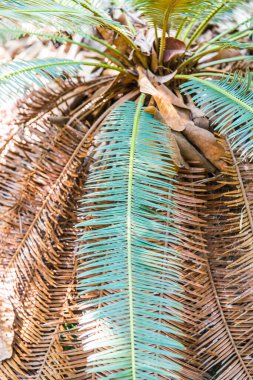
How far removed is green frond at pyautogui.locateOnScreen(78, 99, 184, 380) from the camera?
1176 millimetres

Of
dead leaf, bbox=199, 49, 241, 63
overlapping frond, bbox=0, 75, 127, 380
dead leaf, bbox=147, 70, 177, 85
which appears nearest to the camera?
overlapping frond, bbox=0, 75, 127, 380

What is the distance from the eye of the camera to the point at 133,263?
129 centimetres

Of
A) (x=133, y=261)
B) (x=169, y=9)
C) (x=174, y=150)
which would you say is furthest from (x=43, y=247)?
(x=169, y=9)

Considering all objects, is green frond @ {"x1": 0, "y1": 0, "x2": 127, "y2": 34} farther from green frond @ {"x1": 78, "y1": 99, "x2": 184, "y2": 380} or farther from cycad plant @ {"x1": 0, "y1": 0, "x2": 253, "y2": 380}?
green frond @ {"x1": 78, "y1": 99, "x2": 184, "y2": 380}

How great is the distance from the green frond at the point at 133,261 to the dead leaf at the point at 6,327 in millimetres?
228

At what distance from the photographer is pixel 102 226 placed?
57.5 inches

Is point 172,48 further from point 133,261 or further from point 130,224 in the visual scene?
point 133,261

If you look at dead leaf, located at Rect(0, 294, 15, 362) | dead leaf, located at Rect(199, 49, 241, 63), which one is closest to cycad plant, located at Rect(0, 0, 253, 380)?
dead leaf, located at Rect(0, 294, 15, 362)


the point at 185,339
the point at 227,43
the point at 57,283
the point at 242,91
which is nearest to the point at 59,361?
the point at 57,283

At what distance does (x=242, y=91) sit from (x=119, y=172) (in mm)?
481

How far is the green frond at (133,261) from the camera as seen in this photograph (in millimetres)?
1176

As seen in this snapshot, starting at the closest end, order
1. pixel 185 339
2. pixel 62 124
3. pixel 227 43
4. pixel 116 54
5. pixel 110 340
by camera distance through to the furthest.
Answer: pixel 110 340, pixel 185 339, pixel 227 43, pixel 62 124, pixel 116 54

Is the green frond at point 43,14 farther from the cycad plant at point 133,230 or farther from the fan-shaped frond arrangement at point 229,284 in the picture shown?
the fan-shaped frond arrangement at point 229,284

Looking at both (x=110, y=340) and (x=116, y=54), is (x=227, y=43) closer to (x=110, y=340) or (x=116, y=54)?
(x=116, y=54)
